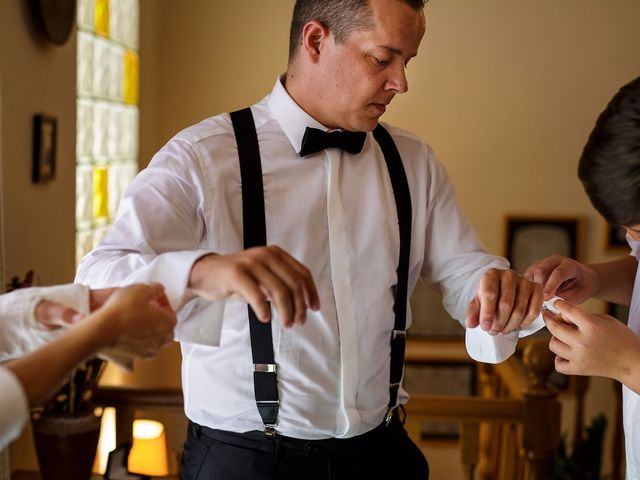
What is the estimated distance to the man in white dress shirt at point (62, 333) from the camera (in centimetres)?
88

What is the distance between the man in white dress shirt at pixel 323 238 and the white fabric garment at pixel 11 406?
752mm

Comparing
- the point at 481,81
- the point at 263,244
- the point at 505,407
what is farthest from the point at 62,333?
the point at 481,81

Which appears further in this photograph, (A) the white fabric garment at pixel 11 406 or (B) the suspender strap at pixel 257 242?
(B) the suspender strap at pixel 257 242

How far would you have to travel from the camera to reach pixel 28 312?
3.64 feet

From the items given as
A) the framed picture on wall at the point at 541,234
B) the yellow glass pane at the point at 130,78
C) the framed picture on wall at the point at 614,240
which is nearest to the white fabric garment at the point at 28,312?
the yellow glass pane at the point at 130,78

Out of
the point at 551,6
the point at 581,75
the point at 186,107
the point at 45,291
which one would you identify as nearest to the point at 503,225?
the point at 581,75

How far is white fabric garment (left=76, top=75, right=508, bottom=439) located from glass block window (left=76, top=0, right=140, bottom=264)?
187 cm

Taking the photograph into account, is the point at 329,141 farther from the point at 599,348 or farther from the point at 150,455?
the point at 150,455

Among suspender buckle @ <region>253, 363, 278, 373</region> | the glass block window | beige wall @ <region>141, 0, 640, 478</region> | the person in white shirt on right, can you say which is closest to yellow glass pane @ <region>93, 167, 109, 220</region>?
the glass block window

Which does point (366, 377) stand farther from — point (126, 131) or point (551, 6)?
point (551, 6)

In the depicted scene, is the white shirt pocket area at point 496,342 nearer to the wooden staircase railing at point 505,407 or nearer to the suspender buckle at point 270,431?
the suspender buckle at point 270,431

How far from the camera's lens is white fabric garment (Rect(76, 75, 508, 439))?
5.74 feet

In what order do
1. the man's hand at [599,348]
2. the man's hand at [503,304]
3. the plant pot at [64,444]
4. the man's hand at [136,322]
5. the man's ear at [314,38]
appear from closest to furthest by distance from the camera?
the man's hand at [136,322] < the man's hand at [599,348] < the man's hand at [503,304] < the man's ear at [314,38] < the plant pot at [64,444]

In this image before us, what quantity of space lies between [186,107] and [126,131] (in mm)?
706
